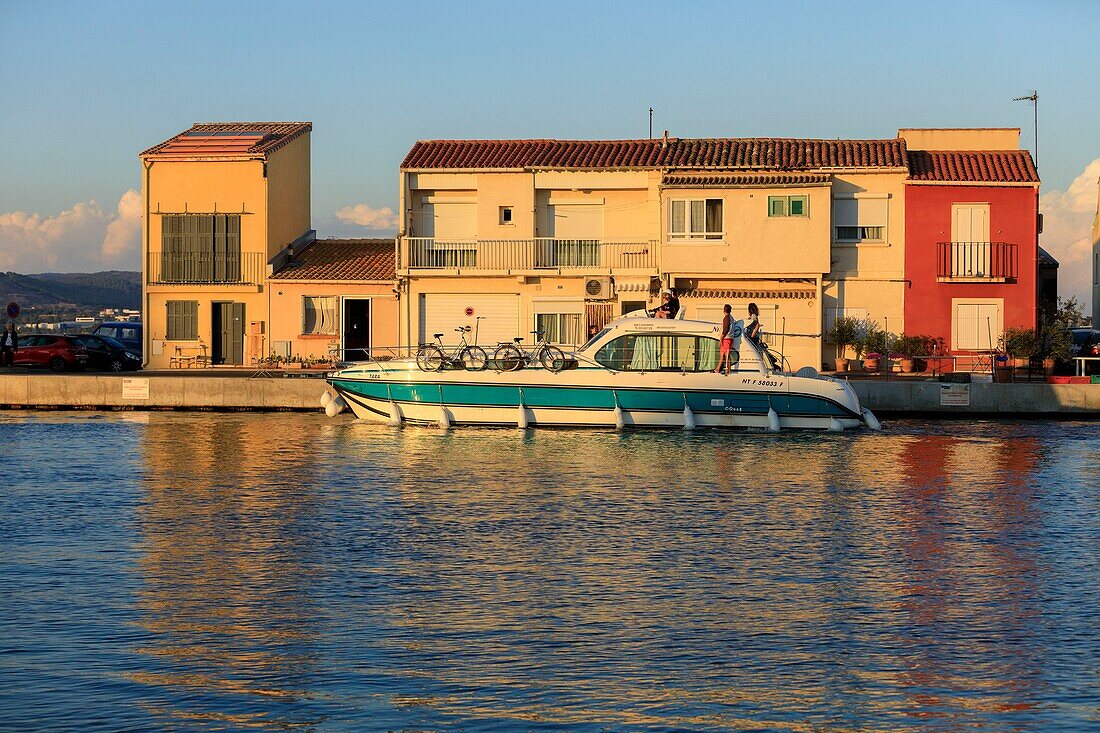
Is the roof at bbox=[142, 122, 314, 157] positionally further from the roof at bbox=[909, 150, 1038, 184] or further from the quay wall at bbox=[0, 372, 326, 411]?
the roof at bbox=[909, 150, 1038, 184]

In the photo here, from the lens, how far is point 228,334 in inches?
1882

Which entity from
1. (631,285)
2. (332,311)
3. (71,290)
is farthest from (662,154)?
(71,290)

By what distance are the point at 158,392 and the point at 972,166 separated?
24.9 metres

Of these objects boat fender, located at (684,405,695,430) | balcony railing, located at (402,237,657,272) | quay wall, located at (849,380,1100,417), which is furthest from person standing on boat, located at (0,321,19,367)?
quay wall, located at (849,380,1100,417)

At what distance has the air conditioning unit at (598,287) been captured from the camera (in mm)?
44688

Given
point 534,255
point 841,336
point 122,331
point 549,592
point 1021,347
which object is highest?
point 534,255

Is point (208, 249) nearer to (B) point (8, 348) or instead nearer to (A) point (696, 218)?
(B) point (8, 348)

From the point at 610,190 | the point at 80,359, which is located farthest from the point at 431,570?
the point at 80,359

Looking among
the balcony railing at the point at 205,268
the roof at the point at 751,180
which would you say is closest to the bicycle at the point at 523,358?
the roof at the point at 751,180

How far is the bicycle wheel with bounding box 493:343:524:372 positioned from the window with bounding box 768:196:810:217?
50.7 feet

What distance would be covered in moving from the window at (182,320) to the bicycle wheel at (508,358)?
805 inches

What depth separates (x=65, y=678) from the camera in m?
11.7

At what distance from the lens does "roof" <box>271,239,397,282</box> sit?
4694 cm

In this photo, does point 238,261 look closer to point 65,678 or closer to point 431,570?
point 431,570
